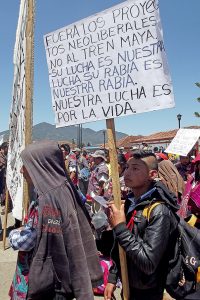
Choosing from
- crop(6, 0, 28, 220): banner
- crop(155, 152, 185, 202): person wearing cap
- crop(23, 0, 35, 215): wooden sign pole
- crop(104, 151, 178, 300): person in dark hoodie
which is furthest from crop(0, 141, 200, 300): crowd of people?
crop(6, 0, 28, 220): banner

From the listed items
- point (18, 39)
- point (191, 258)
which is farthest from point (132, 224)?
point (18, 39)

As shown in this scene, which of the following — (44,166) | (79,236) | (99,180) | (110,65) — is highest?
(110,65)

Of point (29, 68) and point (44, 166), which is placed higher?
point (29, 68)

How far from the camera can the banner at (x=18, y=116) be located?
15.4 feet

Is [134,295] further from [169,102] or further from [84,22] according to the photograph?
[84,22]

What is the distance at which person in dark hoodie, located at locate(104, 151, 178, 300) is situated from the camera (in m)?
→ 2.24

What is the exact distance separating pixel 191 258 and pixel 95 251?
62 centimetres

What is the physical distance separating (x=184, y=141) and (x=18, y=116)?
8.29 ft

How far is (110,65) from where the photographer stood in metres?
2.72

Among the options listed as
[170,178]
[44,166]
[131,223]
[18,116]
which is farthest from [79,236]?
[18,116]

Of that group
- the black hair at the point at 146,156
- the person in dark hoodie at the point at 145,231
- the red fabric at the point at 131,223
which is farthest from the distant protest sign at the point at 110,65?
the red fabric at the point at 131,223

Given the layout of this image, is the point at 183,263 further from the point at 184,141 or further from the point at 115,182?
the point at 184,141

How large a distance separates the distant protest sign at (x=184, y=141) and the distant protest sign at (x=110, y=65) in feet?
9.84

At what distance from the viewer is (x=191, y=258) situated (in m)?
2.35
